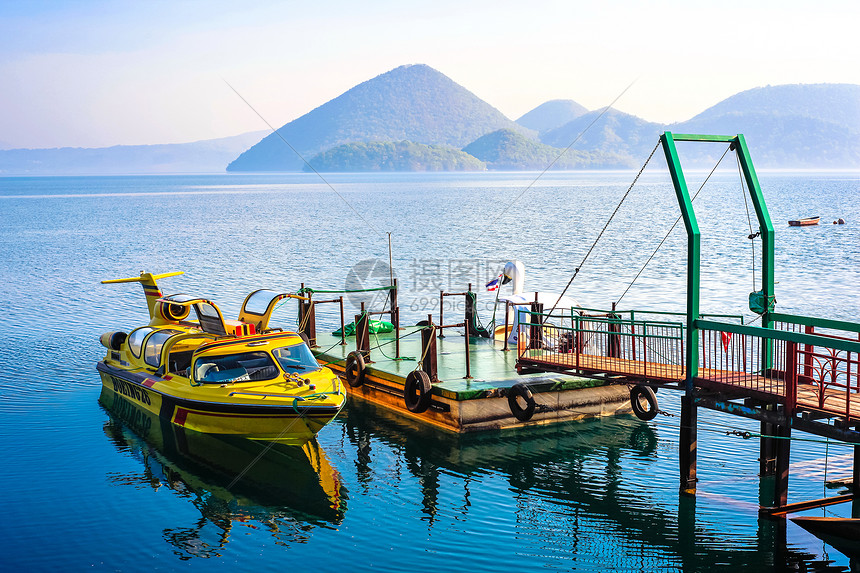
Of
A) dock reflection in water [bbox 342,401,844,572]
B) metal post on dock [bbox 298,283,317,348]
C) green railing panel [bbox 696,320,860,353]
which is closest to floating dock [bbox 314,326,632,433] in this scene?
dock reflection in water [bbox 342,401,844,572]

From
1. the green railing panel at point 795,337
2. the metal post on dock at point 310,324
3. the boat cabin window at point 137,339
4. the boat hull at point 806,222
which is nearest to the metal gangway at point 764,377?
the green railing panel at point 795,337

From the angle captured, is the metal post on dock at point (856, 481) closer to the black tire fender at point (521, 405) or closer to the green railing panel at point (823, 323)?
the green railing panel at point (823, 323)

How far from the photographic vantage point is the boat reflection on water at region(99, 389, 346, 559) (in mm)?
15219

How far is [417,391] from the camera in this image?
2000 centimetres

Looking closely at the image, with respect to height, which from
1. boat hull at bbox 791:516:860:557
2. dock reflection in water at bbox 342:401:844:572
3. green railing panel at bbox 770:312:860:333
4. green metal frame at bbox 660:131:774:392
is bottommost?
dock reflection in water at bbox 342:401:844:572

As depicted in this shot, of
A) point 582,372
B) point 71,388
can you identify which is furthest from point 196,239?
point 582,372

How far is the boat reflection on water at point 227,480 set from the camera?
15.2 metres

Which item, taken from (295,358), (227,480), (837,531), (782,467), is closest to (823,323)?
(782,467)

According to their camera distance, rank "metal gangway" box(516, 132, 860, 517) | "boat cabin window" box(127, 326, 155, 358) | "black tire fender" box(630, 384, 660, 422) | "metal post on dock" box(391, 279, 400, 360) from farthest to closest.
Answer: "boat cabin window" box(127, 326, 155, 358), "metal post on dock" box(391, 279, 400, 360), "black tire fender" box(630, 384, 660, 422), "metal gangway" box(516, 132, 860, 517)

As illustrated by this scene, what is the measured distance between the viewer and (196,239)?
7950cm

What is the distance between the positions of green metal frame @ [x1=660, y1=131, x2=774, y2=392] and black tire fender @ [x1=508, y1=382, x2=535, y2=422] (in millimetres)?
4400

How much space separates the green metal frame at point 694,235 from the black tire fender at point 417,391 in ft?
21.4

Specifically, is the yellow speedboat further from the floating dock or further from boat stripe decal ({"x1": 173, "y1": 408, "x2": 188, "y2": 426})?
the floating dock

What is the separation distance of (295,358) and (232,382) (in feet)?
5.28
